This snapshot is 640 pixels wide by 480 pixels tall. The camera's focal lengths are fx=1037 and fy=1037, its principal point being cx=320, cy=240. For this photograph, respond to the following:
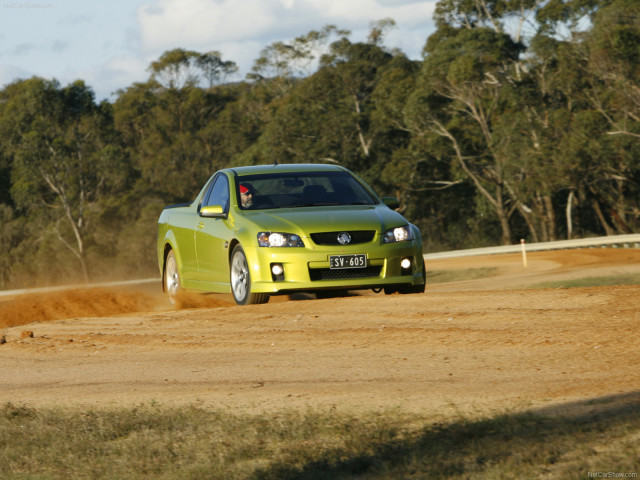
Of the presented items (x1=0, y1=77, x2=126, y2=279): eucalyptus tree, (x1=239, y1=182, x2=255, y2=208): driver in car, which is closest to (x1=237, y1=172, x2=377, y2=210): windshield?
(x1=239, y1=182, x2=255, y2=208): driver in car

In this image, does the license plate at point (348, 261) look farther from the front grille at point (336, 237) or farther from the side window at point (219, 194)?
the side window at point (219, 194)

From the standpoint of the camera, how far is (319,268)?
1006cm

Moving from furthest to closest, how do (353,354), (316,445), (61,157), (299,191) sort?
(61,157)
(299,191)
(353,354)
(316,445)

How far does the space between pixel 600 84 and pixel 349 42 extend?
17.7m

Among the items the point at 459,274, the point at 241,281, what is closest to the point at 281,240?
the point at 241,281

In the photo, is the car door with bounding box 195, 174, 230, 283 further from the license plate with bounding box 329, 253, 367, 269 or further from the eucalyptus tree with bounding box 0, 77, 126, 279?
the eucalyptus tree with bounding box 0, 77, 126, 279

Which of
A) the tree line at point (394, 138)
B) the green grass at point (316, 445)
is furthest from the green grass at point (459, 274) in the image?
the green grass at point (316, 445)

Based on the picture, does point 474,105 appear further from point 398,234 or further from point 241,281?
point 241,281

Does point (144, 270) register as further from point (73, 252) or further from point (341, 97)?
point (341, 97)

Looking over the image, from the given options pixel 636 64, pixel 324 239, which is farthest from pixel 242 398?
pixel 636 64

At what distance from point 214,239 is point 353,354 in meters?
3.68

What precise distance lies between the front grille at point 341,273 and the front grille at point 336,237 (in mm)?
265

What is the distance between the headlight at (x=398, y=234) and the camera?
33.9ft

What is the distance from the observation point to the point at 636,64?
38750mm
